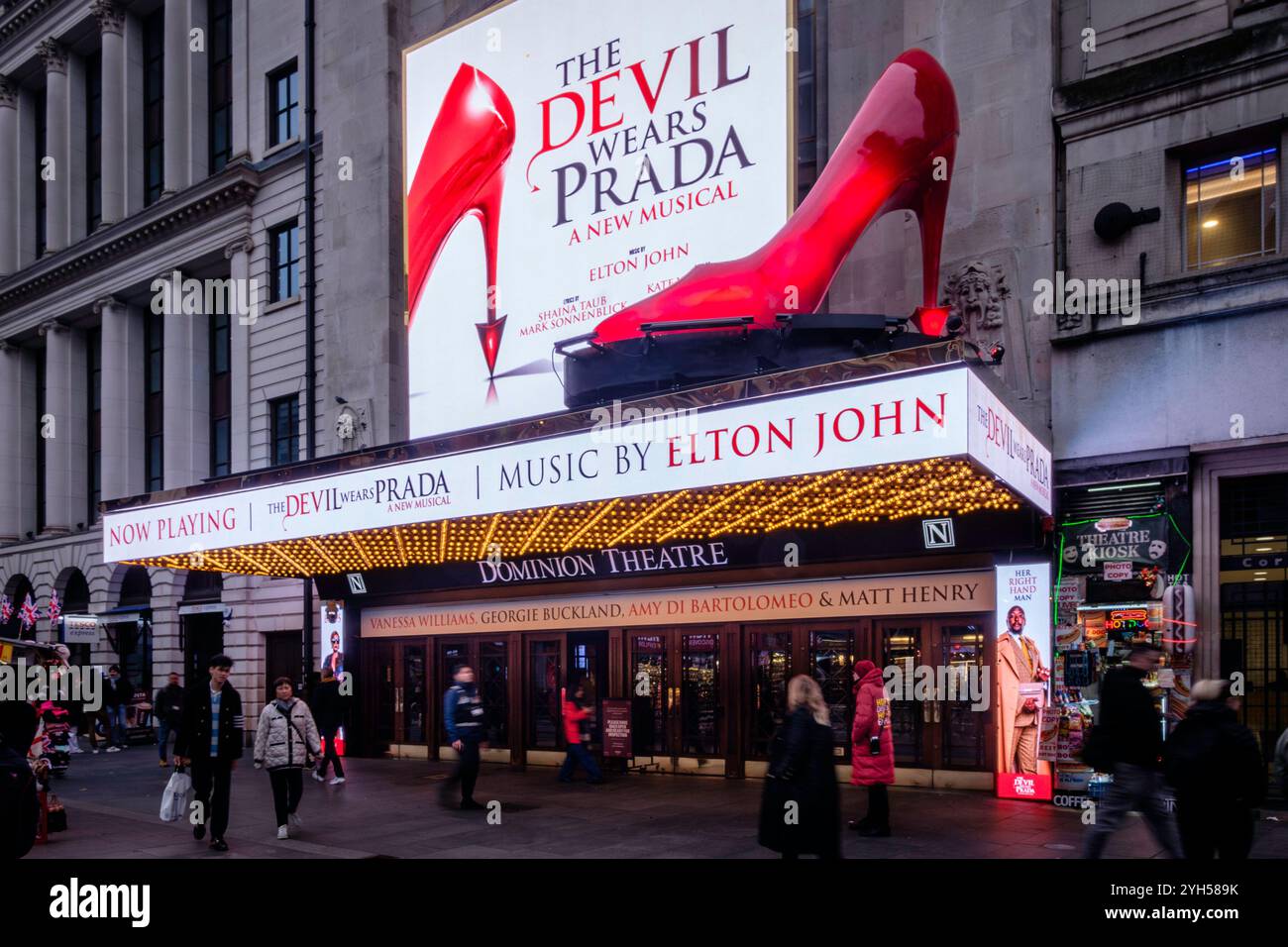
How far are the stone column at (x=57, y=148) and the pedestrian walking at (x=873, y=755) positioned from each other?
3467 cm

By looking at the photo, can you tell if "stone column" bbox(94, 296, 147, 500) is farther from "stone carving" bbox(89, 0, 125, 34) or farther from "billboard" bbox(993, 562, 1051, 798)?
"billboard" bbox(993, 562, 1051, 798)

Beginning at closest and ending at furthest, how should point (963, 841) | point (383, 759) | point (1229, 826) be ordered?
point (1229, 826), point (963, 841), point (383, 759)

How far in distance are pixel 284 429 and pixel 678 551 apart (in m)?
13.4

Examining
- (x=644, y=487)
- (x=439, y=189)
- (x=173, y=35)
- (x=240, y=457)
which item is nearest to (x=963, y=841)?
(x=644, y=487)

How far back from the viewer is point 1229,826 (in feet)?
25.0

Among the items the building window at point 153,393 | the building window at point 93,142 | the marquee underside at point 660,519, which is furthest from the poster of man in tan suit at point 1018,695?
the building window at point 93,142

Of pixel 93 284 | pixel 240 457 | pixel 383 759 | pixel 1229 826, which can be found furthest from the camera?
pixel 93 284

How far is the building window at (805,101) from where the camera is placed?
18547 mm

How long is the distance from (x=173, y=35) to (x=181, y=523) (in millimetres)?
19524

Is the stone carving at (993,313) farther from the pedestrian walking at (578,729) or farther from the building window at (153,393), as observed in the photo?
the building window at (153,393)

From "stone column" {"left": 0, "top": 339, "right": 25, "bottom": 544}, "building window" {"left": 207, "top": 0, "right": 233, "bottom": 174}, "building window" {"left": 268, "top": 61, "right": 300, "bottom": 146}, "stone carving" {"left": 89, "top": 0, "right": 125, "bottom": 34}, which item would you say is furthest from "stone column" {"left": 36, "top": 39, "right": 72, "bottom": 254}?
"building window" {"left": 268, "top": 61, "right": 300, "bottom": 146}

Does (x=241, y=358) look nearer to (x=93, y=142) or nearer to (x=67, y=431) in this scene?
(x=67, y=431)
